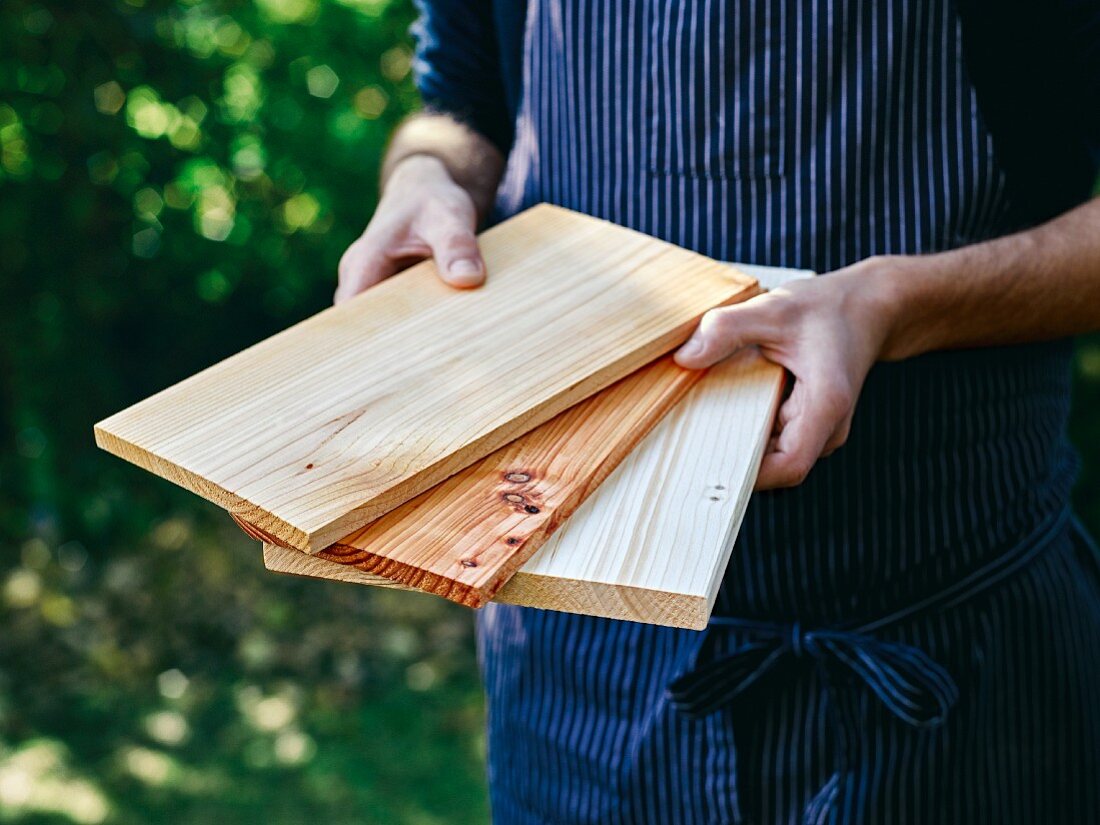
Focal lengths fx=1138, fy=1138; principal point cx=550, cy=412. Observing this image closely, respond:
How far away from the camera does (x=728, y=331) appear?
113cm

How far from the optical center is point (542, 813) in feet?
4.88

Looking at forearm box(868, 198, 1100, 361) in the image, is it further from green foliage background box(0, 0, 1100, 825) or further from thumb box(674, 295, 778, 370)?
green foliage background box(0, 0, 1100, 825)

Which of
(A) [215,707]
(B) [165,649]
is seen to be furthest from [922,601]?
(B) [165,649]

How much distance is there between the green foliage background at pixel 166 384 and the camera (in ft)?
9.86

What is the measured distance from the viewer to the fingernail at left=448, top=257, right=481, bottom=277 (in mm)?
1251

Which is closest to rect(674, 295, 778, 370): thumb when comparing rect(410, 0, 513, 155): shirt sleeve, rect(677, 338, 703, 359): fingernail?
rect(677, 338, 703, 359): fingernail

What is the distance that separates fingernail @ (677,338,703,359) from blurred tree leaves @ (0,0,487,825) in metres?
2.14

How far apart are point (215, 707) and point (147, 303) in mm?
1191

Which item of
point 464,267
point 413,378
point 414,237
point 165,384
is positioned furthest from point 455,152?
point 165,384

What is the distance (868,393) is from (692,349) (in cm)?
29

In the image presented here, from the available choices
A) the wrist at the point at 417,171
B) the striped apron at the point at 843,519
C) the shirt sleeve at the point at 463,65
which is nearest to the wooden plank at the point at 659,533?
the striped apron at the point at 843,519

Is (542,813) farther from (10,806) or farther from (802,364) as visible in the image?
(10,806)

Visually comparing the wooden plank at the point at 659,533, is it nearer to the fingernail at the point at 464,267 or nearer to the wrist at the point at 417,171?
the fingernail at the point at 464,267

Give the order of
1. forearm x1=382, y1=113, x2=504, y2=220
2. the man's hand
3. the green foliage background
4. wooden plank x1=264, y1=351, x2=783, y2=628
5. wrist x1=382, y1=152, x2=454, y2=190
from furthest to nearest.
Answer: the green foliage background < forearm x1=382, y1=113, x2=504, y2=220 < wrist x1=382, y1=152, x2=454, y2=190 < the man's hand < wooden plank x1=264, y1=351, x2=783, y2=628
